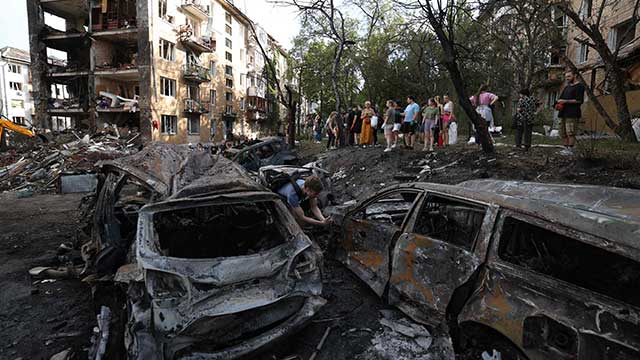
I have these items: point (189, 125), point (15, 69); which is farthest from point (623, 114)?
point (15, 69)

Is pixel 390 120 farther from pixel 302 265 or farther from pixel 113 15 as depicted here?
pixel 113 15

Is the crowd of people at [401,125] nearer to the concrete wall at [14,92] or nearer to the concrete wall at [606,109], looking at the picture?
the concrete wall at [606,109]

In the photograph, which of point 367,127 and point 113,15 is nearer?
point 367,127

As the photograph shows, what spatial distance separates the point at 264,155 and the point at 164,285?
949 centimetres

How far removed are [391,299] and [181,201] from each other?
2255 mm

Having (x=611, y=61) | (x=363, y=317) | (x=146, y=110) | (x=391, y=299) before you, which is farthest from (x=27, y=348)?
(x=146, y=110)

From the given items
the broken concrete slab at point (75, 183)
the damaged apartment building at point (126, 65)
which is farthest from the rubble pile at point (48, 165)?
the damaged apartment building at point (126, 65)

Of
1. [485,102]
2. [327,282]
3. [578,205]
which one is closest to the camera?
[578,205]

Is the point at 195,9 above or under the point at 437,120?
above

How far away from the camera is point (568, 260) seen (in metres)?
2.65

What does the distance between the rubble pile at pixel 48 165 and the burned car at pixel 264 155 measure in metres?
4.72

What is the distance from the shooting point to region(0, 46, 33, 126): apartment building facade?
144 feet

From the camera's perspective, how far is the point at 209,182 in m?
3.70

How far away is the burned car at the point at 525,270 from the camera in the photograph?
6.41ft
